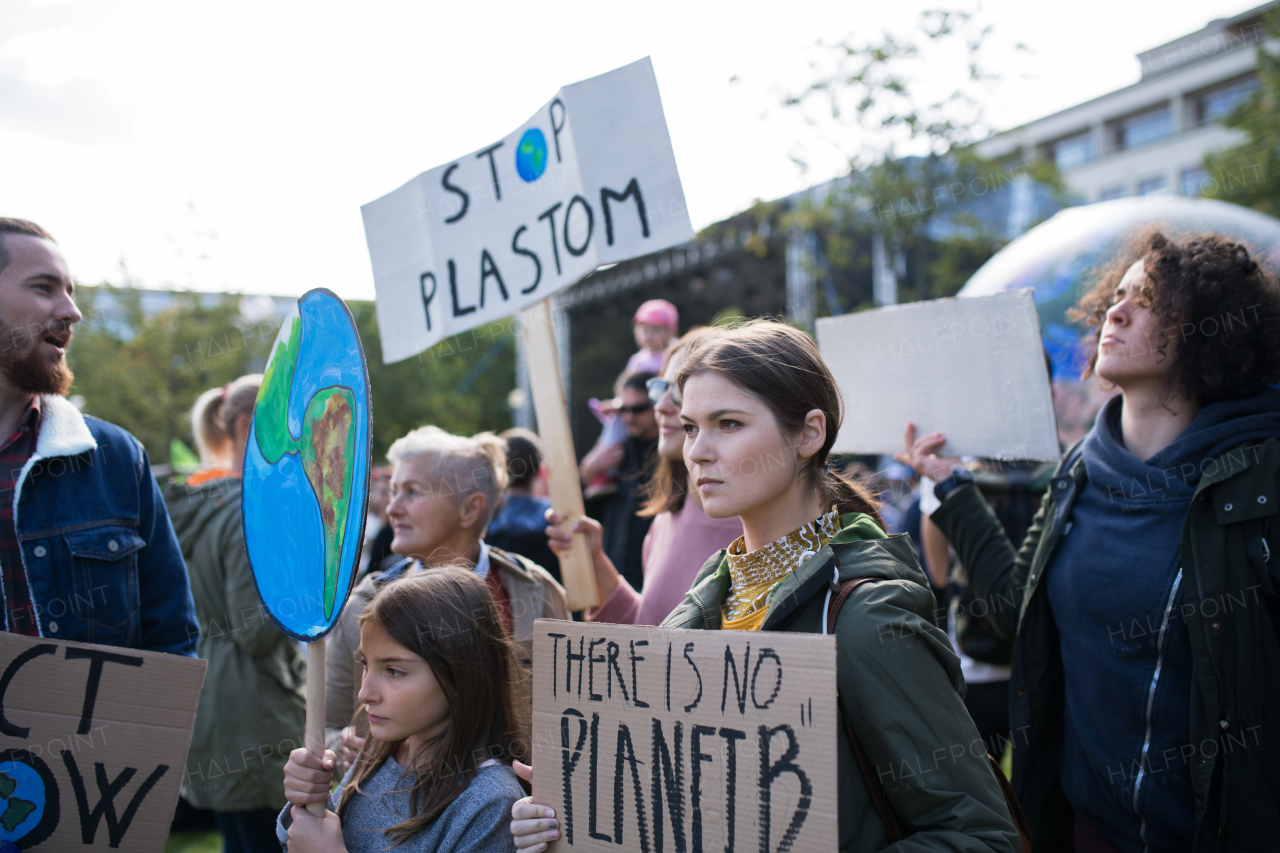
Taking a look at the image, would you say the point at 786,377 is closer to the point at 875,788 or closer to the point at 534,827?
the point at 875,788

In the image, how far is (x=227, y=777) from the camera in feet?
10.2

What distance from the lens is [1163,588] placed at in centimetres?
205

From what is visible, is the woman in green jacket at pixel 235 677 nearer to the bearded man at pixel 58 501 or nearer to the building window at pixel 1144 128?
the bearded man at pixel 58 501

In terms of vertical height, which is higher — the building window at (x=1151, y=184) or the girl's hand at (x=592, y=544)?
the building window at (x=1151, y=184)

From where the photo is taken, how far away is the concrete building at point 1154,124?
41875mm

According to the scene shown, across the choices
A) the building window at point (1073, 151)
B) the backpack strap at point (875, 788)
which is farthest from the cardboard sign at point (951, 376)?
the building window at point (1073, 151)

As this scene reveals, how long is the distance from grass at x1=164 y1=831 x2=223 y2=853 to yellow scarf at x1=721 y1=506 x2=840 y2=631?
416 centimetres

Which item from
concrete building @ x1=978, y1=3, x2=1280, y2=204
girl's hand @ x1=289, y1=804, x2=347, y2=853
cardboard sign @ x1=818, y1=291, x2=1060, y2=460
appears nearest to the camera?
girl's hand @ x1=289, y1=804, x2=347, y2=853

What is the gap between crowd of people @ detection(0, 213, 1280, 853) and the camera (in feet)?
5.00

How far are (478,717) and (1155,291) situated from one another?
206 cm

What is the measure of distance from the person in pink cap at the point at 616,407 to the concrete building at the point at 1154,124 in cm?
4095

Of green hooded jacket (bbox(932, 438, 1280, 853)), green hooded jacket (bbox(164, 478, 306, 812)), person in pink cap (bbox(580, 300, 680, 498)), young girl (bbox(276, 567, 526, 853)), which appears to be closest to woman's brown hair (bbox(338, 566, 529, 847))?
young girl (bbox(276, 567, 526, 853))

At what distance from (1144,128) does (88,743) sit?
56.2 m

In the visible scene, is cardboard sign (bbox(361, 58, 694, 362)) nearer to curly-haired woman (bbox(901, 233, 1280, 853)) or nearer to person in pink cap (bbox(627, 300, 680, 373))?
curly-haired woman (bbox(901, 233, 1280, 853))
